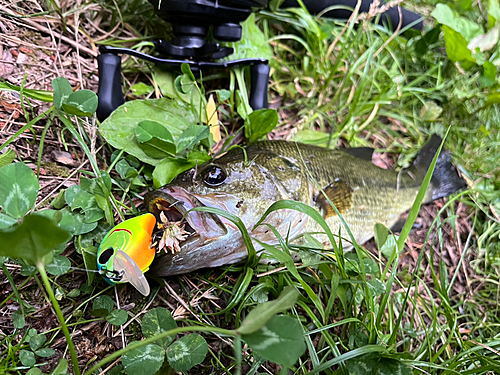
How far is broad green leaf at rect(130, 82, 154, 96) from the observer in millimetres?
2487

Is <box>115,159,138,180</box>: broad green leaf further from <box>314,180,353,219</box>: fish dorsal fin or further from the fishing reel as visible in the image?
<box>314,180,353,219</box>: fish dorsal fin

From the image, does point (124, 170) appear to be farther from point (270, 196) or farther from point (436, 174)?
point (436, 174)

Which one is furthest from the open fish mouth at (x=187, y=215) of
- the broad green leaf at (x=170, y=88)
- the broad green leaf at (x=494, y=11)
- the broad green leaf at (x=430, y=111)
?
the broad green leaf at (x=494, y=11)

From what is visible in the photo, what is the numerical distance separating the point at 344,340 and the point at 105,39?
9.53 ft

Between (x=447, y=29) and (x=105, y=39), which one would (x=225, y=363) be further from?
(x=447, y=29)

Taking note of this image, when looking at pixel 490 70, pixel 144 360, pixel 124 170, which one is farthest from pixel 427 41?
pixel 144 360

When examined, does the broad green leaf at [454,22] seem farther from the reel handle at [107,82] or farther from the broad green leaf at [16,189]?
the broad green leaf at [16,189]

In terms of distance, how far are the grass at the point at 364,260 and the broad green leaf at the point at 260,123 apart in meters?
0.39

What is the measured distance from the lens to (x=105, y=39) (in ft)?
8.62

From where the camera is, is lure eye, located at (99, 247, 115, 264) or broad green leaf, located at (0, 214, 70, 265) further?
lure eye, located at (99, 247, 115, 264)

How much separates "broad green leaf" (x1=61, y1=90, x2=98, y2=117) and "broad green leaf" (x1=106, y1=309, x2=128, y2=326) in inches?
46.8

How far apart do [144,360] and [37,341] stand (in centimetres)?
61

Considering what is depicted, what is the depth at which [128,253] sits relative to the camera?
1660 millimetres

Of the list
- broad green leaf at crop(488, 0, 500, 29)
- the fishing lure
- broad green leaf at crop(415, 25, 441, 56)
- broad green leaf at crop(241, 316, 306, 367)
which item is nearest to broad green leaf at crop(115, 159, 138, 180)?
the fishing lure
